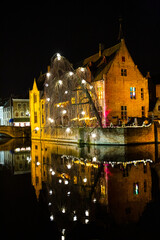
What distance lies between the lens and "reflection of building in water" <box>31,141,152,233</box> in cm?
873

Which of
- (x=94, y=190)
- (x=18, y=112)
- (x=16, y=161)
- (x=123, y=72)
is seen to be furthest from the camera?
(x=18, y=112)

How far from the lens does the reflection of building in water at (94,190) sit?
344 inches

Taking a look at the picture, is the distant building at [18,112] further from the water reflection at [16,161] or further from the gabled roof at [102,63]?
the water reflection at [16,161]

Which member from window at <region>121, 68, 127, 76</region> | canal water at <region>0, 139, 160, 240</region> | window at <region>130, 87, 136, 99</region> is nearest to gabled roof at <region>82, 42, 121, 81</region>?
window at <region>121, 68, 127, 76</region>

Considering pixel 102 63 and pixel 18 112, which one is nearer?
pixel 102 63

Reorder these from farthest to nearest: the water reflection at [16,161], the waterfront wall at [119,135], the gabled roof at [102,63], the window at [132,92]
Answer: the window at [132,92], the gabled roof at [102,63], the waterfront wall at [119,135], the water reflection at [16,161]

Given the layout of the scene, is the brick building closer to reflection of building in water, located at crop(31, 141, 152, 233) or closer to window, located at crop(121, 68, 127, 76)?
window, located at crop(121, 68, 127, 76)

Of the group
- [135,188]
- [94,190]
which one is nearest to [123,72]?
[135,188]

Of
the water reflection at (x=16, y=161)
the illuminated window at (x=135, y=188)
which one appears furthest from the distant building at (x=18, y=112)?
the illuminated window at (x=135, y=188)

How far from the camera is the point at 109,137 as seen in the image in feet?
111

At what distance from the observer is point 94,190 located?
1170 cm

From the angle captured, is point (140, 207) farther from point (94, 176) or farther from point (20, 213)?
point (94, 176)

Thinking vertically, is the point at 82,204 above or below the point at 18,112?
below

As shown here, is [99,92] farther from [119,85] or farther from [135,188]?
[135,188]
